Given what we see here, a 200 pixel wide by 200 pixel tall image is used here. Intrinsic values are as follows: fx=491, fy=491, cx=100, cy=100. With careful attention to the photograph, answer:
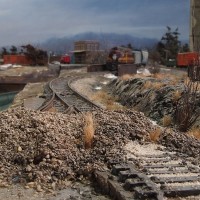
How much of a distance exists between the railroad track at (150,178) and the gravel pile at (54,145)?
0.50 meters

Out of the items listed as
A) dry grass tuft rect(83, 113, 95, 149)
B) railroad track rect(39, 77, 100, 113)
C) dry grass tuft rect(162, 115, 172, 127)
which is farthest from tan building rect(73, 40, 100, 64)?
dry grass tuft rect(83, 113, 95, 149)

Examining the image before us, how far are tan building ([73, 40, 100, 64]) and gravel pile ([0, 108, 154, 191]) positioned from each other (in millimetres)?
69307

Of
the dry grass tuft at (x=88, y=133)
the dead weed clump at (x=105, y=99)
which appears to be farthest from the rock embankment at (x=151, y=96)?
the dry grass tuft at (x=88, y=133)

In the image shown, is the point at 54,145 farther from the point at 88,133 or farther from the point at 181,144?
the point at 181,144

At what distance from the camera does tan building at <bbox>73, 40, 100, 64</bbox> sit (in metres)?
82.7

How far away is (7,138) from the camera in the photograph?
1028cm

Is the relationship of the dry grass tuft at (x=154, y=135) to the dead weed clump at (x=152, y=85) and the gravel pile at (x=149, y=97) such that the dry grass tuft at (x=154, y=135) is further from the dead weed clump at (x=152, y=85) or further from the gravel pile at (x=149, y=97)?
the dead weed clump at (x=152, y=85)

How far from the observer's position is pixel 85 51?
8450cm

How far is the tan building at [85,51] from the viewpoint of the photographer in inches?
3255

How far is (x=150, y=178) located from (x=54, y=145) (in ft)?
7.47

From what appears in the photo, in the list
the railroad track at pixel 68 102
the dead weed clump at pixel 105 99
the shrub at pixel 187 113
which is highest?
the shrub at pixel 187 113

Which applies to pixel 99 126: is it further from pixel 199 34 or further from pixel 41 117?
pixel 199 34

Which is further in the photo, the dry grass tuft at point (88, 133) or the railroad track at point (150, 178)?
the dry grass tuft at point (88, 133)

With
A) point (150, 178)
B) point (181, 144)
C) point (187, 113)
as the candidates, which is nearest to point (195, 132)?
point (187, 113)
